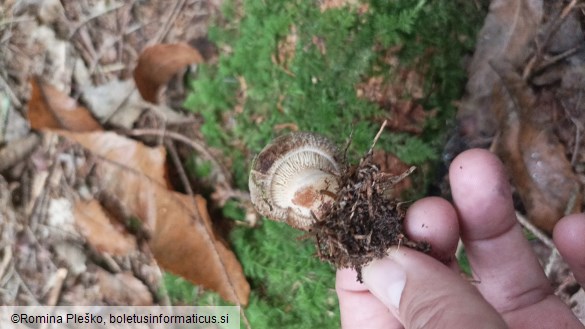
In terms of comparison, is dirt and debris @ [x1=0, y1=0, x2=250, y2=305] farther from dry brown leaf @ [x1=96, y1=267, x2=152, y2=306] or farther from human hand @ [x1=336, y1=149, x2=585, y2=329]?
human hand @ [x1=336, y1=149, x2=585, y2=329]

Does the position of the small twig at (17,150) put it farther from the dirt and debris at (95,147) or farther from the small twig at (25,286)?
the small twig at (25,286)

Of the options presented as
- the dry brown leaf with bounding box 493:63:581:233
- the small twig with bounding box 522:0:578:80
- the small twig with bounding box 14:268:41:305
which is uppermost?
the small twig with bounding box 522:0:578:80

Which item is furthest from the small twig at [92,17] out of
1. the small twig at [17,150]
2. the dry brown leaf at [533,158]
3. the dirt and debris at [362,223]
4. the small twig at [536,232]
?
the small twig at [536,232]

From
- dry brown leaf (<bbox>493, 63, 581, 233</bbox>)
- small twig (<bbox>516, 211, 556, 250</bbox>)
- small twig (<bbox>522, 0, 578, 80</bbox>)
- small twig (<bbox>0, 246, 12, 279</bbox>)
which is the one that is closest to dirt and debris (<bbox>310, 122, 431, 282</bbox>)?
small twig (<bbox>516, 211, 556, 250</bbox>)

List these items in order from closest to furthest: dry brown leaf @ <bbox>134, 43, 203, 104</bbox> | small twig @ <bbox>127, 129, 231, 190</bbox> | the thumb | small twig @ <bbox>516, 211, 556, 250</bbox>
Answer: the thumb
small twig @ <bbox>516, 211, 556, 250</bbox>
small twig @ <bbox>127, 129, 231, 190</bbox>
dry brown leaf @ <bbox>134, 43, 203, 104</bbox>

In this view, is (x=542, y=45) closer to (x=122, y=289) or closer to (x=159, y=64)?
(x=159, y=64)

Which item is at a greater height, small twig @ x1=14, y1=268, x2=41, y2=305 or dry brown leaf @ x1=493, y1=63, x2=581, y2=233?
dry brown leaf @ x1=493, y1=63, x2=581, y2=233

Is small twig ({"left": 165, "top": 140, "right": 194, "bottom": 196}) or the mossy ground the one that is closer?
the mossy ground

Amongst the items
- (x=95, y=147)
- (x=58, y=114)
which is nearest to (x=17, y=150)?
(x=58, y=114)
